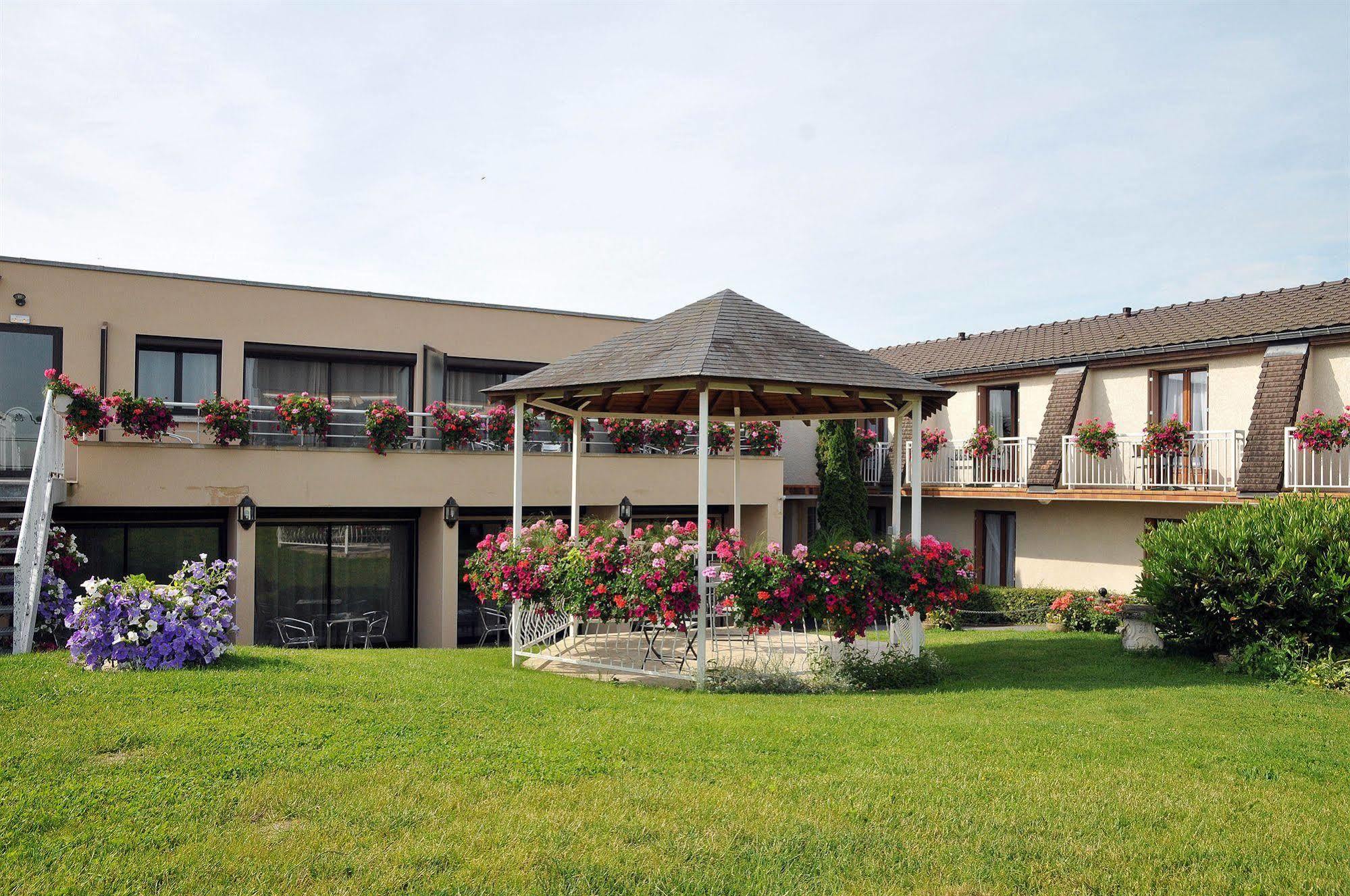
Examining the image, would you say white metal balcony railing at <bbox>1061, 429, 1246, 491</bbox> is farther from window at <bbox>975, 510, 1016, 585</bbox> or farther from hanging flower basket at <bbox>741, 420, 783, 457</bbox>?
hanging flower basket at <bbox>741, 420, 783, 457</bbox>

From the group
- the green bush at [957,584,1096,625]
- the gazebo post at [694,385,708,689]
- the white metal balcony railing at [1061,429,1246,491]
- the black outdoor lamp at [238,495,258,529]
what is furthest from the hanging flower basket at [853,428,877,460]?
the black outdoor lamp at [238,495,258,529]

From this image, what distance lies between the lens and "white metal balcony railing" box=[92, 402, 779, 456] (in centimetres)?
1552

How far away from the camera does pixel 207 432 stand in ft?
48.4

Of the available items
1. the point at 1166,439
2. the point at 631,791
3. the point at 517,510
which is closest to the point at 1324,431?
the point at 1166,439

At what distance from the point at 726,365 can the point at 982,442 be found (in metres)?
12.9

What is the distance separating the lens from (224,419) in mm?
14531

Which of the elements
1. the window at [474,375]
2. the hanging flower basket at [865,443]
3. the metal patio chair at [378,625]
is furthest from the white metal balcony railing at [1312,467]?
the metal patio chair at [378,625]

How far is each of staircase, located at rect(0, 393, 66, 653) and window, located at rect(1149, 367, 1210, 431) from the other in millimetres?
18355

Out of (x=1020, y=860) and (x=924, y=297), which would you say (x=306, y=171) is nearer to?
(x=1020, y=860)

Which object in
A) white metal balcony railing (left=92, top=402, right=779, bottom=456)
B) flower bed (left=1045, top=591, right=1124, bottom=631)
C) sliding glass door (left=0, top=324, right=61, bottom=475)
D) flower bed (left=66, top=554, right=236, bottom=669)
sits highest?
sliding glass door (left=0, top=324, right=61, bottom=475)

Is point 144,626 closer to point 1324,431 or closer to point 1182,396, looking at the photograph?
point 1324,431

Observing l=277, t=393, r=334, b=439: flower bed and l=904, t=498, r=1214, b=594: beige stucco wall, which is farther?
l=904, t=498, r=1214, b=594: beige stucco wall

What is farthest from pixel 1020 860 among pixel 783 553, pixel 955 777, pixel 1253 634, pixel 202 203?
pixel 202 203

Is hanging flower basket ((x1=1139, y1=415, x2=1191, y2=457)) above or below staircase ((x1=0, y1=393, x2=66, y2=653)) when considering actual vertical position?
above
